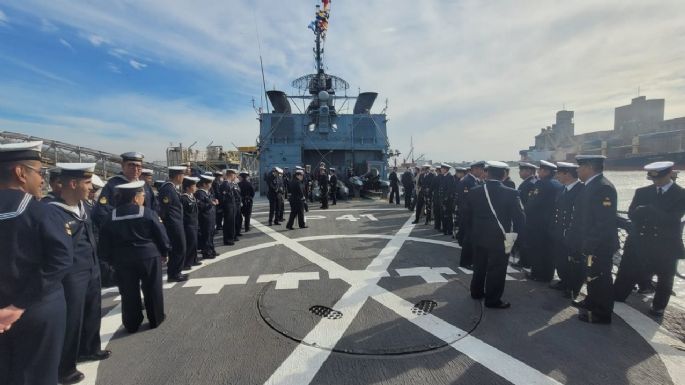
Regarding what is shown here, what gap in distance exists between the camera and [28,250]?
186cm

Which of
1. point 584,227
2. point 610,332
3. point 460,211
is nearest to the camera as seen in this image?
point 610,332

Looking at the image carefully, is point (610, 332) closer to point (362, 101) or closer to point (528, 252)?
point (528, 252)

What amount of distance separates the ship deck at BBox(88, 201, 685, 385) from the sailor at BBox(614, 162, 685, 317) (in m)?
0.34

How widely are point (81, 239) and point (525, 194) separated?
21.2 ft

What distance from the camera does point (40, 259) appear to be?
6.25 ft

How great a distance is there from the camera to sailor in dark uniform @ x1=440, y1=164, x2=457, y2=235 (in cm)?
845

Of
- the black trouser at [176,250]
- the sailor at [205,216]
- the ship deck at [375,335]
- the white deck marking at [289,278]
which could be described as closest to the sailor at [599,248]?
the ship deck at [375,335]

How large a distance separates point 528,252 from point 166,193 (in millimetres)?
5857

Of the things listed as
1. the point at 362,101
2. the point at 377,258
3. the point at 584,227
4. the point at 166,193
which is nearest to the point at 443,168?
the point at 377,258

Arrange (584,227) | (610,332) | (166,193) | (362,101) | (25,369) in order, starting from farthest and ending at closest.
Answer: (362,101), (166,193), (584,227), (610,332), (25,369)

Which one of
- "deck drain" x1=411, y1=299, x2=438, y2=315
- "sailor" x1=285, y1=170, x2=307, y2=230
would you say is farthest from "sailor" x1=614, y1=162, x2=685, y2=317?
"sailor" x1=285, y1=170, x2=307, y2=230

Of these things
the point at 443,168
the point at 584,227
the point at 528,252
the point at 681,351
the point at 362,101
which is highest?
the point at 362,101

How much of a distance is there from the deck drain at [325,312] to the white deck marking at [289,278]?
802 mm

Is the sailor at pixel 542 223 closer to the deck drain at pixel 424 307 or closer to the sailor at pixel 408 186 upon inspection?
the deck drain at pixel 424 307
